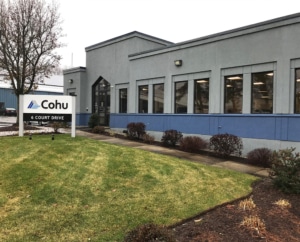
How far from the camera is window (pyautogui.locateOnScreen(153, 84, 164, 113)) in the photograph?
15844 mm

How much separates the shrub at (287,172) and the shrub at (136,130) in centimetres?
844

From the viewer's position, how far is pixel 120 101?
63.7ft

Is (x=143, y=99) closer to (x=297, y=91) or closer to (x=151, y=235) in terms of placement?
(x=297, y=91)

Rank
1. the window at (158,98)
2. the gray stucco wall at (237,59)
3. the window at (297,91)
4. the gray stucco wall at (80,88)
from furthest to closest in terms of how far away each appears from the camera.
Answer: the gray stucco wall at (80,88), the window at (158,98), the gray stucco wall at (237,59), the window at (297,91)

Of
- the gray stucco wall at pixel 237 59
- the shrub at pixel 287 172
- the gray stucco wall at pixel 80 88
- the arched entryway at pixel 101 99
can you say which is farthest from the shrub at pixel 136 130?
the shrub at pixel 287 172

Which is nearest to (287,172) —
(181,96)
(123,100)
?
(181,96)

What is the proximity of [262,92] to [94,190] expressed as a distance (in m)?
8.25

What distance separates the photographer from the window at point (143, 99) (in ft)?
55.4

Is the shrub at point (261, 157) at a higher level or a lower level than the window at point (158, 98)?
lower

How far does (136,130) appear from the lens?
15023 millimetres

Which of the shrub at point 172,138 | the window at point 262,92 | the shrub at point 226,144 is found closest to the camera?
the shrub at point 226,144

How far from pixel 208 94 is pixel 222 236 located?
954 cm

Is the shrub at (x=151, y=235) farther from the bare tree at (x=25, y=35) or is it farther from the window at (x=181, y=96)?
the bare tree at (x=25, y=35)

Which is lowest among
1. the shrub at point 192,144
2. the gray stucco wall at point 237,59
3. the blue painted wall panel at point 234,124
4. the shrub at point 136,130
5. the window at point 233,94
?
the shrub at point 192,144
